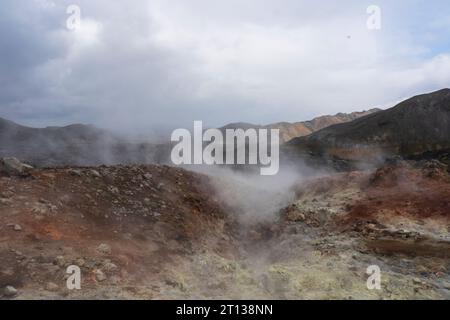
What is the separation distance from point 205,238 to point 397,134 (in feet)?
98.0

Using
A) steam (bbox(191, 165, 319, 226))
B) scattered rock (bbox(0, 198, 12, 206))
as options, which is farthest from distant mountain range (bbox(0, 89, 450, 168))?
scattered rock (bbox(0, 198, 12, 206))

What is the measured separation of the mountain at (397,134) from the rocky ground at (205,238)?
73.7ft

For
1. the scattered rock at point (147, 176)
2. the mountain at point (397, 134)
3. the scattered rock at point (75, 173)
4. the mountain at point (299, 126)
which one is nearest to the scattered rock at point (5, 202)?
the scattered rock at point (75, 173)

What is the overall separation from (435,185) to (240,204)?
5.54 meters

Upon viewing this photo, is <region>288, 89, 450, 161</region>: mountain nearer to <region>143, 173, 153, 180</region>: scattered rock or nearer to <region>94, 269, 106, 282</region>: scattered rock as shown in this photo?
<region>143, 173, 153, 180</region>: scattered rock

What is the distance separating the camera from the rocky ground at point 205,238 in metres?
6.75

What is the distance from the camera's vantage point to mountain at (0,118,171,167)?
24391mm

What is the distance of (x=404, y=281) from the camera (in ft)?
23.9

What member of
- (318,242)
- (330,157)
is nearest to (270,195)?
(318,242)

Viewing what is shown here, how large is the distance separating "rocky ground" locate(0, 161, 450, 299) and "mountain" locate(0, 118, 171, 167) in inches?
507

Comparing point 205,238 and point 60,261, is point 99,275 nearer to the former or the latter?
point 60,261

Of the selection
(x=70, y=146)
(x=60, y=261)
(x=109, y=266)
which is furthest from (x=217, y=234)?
(x=70, y=146)
